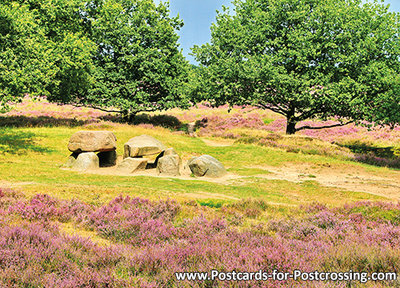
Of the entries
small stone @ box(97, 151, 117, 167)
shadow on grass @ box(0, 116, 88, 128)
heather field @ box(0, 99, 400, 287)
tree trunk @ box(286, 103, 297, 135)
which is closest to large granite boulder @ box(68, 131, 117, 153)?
small stone @ box(97, 151, 117, 167)

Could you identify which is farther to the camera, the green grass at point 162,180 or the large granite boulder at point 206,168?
the large granite boulder at point 206,168

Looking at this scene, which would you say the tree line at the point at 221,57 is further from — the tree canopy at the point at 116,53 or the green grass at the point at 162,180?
the green grass at the point at 162,180

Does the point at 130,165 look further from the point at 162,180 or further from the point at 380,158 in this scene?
the point at 380,158

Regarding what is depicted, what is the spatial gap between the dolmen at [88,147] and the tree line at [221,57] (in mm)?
5502

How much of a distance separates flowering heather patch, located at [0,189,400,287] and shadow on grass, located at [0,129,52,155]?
15165mm

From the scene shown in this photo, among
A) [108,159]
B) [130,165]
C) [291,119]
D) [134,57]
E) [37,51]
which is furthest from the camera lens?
[134,57]

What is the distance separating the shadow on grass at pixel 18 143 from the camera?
21.6m

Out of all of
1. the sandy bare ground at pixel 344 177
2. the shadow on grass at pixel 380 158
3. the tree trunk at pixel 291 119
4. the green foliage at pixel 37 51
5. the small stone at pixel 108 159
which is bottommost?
the small stone at pixel 108 159

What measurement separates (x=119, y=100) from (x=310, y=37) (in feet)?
81.5

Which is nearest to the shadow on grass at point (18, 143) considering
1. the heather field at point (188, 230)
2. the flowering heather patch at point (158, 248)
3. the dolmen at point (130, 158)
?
the heather field at point (188, 230)

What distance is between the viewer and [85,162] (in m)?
19.6

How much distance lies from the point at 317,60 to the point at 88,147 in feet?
89.2

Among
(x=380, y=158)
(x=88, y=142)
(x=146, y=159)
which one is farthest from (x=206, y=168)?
(x=380, y=158)

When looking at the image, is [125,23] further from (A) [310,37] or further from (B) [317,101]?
(B) [317,101]
